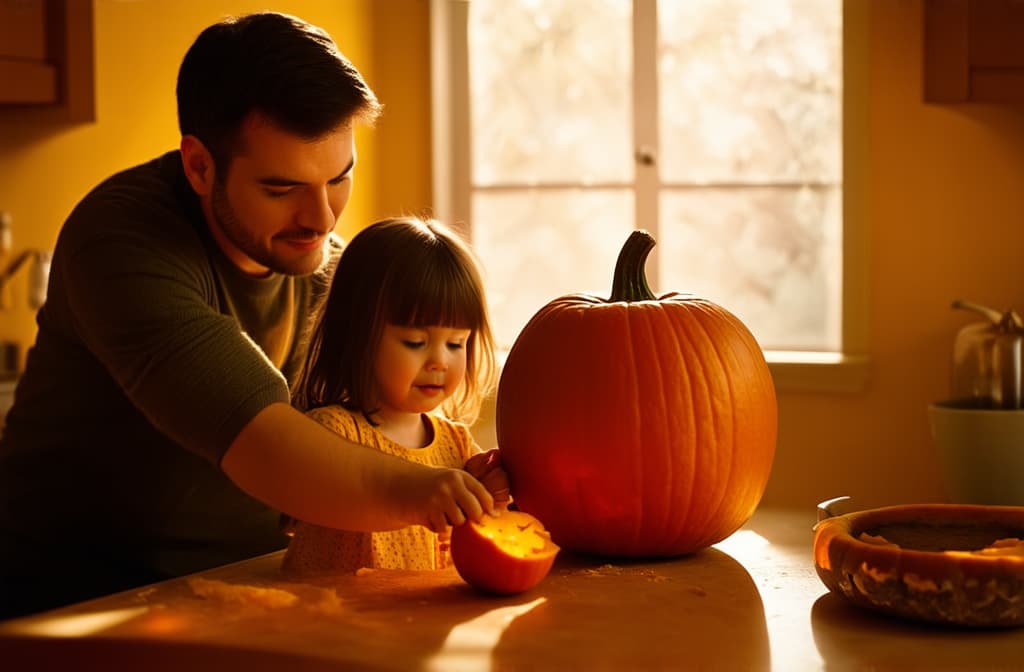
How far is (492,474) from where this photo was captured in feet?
3.98

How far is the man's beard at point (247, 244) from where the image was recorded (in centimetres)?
139

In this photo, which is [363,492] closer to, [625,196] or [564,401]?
[564,401]

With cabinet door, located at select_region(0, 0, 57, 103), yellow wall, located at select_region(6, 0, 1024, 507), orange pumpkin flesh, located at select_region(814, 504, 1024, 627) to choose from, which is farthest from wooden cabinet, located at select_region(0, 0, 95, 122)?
orange pumpkin flesh, located at select_region(814, 504, 1024, 627)

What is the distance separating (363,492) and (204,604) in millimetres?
161

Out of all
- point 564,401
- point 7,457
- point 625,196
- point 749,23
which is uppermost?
point 749,23

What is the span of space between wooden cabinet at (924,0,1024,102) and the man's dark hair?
3.44ft

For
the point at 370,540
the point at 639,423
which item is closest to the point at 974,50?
the point at 639,423

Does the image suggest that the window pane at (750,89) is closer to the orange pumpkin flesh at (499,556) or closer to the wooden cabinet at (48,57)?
the wooden cabinet at (48,57)

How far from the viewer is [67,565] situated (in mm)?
1541

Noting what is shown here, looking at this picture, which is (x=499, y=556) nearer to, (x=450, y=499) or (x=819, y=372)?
(x=450, y=499)

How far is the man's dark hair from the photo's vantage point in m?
1.31

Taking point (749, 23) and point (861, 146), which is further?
point (749, 23)

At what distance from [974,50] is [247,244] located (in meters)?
1.23

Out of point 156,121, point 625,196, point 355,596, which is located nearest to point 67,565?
point 355,596
